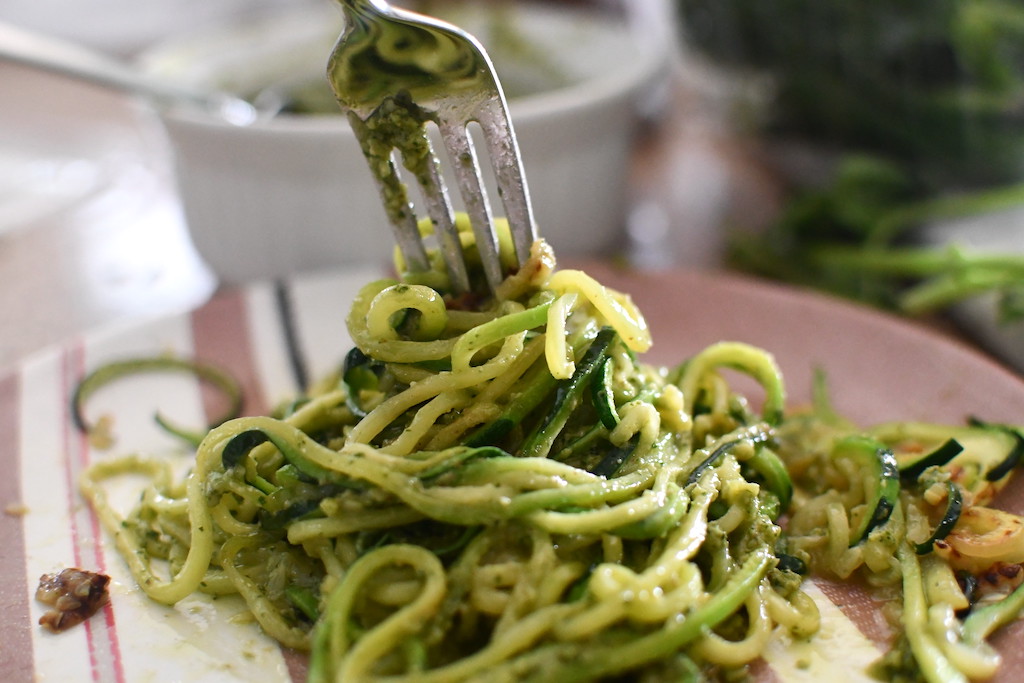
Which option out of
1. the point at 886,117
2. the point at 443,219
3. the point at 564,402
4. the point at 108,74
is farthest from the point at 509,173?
the point at 886,117

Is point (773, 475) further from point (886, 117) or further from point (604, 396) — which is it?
point (886, 117)

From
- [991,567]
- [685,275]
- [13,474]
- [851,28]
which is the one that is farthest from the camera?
[851,28]

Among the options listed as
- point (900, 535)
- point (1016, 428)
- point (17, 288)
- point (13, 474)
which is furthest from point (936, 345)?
point (17, 288)

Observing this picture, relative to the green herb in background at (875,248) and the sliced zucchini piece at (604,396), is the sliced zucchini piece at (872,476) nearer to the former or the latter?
the sliced zucchini piece at (604,396)

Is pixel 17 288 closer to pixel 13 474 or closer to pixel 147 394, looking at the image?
pixel 147 394

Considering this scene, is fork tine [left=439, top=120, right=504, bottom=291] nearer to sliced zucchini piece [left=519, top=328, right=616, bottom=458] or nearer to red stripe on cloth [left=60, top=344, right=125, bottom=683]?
sliced zucchini piece [left=519, top=328, right=616, bottom=458]

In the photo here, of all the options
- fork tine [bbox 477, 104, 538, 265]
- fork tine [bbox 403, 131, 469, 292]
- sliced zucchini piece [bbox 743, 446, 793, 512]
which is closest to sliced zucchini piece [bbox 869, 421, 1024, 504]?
sliced zucchini piece [bbox 743, 446, 793, 512]
